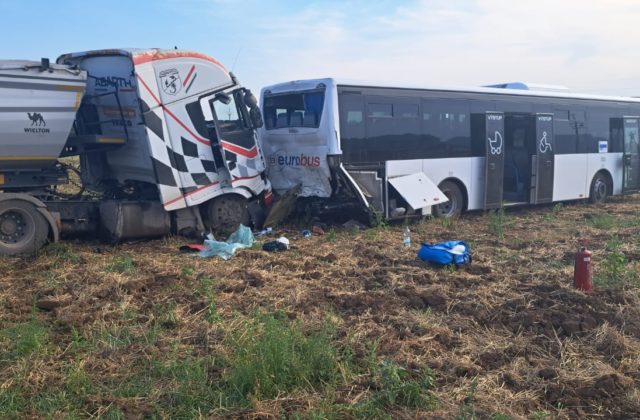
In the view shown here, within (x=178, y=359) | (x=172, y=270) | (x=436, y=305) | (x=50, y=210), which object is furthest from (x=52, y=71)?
(x=436, y=305)

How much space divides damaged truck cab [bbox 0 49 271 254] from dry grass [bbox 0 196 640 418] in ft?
3.03

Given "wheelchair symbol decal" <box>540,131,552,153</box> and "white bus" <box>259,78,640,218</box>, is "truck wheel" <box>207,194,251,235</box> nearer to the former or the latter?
"white bus" <box>259,78,640,218</box>

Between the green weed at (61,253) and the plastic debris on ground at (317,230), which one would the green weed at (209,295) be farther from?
the plastic debris on ground at (317,230)

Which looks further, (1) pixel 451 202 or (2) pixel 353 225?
(1) pixel 451 202

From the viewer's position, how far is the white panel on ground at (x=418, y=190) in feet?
39.8

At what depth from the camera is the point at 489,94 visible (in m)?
13.9

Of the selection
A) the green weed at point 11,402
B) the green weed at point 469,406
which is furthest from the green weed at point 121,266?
the green weed at point 469,406

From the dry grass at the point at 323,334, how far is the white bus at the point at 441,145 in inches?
107

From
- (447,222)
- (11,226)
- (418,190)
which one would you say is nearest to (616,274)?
(447,222)

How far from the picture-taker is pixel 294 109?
12.0 meters

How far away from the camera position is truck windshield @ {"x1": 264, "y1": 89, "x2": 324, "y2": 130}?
37.8 ft

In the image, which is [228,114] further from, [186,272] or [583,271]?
[583,271]

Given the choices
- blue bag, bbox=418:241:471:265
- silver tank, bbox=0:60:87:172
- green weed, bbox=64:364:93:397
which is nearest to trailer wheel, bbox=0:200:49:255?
silver tank, bbox=0:60:87:172

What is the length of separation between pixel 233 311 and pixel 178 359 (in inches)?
51.5
